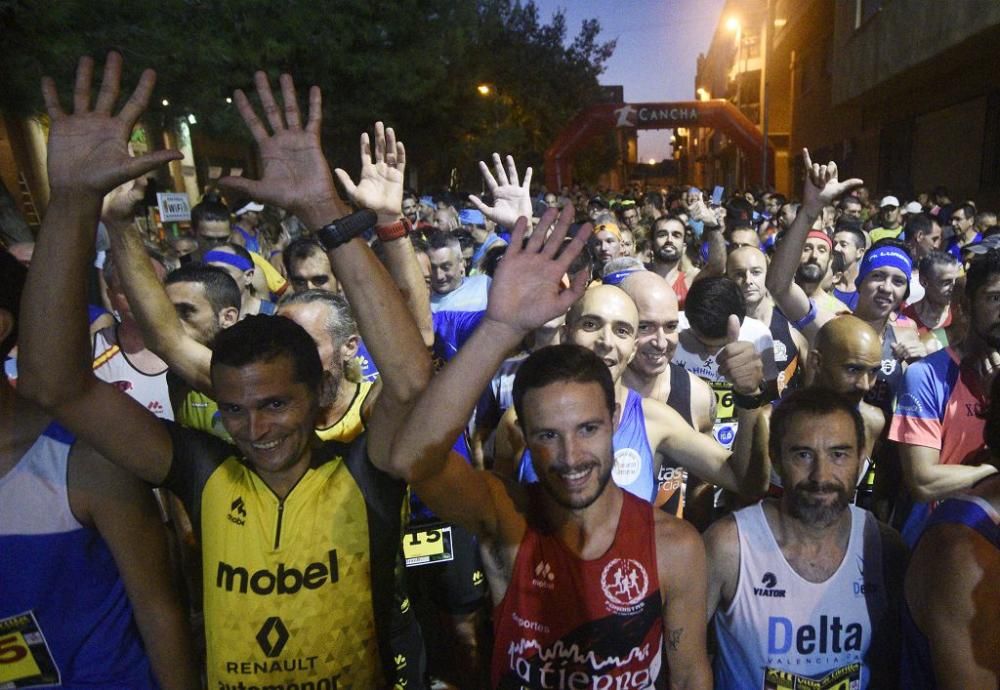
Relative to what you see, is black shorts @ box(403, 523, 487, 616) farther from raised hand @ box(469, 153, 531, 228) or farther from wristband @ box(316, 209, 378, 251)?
wristband @ box(316, 209, 378, 251)

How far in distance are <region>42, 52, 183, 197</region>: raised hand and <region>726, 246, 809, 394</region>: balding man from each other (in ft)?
12.5

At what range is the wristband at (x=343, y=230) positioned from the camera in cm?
186

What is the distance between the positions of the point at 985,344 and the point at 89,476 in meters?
3.47

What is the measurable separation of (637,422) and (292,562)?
165cm

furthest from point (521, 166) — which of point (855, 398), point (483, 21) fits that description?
point (855, 398)

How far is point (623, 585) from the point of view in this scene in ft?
6.72

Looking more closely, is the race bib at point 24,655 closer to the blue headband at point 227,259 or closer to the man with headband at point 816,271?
the blue headband at point 227,259

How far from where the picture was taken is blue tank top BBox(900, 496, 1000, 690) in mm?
1776

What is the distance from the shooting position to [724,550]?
2.28 metres

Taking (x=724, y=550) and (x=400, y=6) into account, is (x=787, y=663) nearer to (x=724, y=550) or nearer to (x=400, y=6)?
(x=724, y=550)

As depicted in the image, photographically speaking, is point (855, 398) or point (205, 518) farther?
point (855, 398)

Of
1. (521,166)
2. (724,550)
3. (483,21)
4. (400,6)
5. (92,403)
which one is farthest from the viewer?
(521,166)

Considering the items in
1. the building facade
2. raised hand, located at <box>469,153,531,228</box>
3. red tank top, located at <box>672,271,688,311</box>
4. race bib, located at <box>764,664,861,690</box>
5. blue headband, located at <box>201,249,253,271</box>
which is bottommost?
race bib, located at <box>764,664,861,690</box>

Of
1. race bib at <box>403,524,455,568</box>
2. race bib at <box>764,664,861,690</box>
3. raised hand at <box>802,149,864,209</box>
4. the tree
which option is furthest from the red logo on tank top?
the tree
